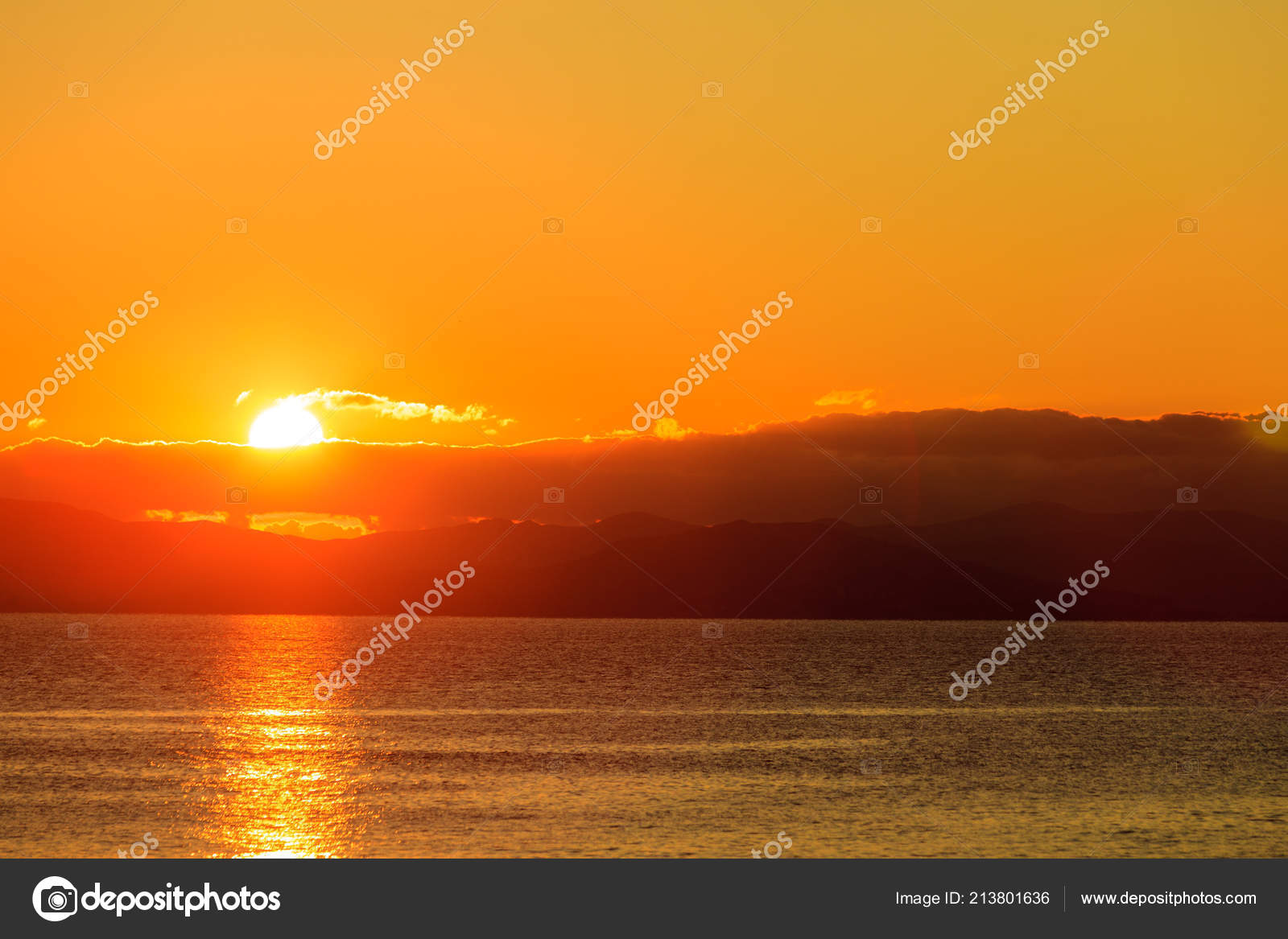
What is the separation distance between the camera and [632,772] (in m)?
58.0

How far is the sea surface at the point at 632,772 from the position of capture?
42.5 m

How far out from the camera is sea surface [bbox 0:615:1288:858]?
4253 centimetres
